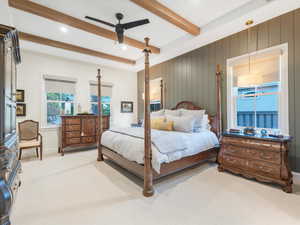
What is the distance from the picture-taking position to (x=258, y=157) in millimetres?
2477

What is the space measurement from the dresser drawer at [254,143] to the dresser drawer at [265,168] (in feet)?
0.83

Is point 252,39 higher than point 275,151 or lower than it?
higher

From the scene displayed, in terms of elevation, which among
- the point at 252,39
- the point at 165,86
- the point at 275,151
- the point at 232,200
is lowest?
the point at 232,200

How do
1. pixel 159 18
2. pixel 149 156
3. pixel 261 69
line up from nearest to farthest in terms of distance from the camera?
pixel 149 156, pixel 261 69, pixel 159 18

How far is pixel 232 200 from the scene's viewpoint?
202 centimetres

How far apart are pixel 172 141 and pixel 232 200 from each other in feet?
3.70

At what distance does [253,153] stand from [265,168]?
0.86ft

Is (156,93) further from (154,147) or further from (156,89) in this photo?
(154,147)

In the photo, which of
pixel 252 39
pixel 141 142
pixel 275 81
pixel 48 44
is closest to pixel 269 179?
pixel 275 81

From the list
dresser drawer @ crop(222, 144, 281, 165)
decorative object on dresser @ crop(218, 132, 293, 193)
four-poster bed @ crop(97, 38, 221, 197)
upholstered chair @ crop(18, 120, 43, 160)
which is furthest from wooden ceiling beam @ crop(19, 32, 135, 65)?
dresser drawer @ crop(222, 144, 281, 165)

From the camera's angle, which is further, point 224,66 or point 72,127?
point 72,127

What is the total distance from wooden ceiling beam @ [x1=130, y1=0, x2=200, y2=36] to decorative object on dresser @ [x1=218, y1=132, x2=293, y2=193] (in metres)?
2.34

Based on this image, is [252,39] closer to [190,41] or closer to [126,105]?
[190,41]

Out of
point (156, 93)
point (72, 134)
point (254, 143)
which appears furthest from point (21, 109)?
point (254, 143)
